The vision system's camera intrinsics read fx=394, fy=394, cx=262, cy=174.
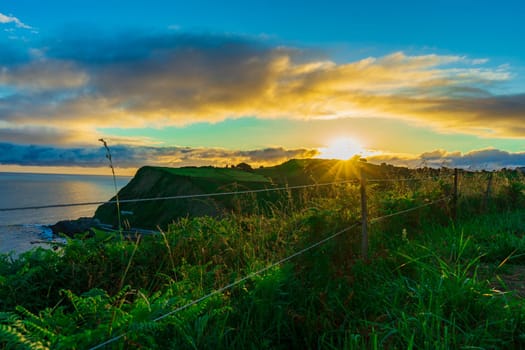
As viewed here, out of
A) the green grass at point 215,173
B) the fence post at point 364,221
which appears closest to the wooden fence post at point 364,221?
the fence post at point 364,221

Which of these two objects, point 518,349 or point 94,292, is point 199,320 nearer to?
point 94,292

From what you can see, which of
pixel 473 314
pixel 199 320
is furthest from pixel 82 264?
pixel 473 314

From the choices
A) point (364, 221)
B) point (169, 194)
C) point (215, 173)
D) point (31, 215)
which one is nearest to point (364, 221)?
point (364, 221)

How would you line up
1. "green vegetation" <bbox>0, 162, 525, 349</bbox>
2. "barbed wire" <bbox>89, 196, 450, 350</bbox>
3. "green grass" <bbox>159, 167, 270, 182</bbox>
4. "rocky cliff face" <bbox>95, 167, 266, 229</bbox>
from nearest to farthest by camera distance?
"barbed wire" <bbox>89, 196, 450, 350</bbox>
"green vegetation" <bbox>0, 162, 525, 349</bbox>
"green grass" <bbox>159, 167, 270, 182</bbox>
"rocky cliff face" <bbox>95, 167, 266, 229</bbox>

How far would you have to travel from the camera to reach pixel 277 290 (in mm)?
4199

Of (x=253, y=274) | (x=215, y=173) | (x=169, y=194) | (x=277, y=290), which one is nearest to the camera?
(x=253, y=274)

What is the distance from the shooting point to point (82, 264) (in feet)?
19.2

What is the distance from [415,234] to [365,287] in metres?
3.59

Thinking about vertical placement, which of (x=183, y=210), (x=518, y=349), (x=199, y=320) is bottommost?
(x=183, y=210)

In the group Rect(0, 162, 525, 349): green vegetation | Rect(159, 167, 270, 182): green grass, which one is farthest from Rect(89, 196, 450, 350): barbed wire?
Rect(159, 167, 270, 182): green grass

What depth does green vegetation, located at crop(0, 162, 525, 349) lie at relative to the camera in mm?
3367

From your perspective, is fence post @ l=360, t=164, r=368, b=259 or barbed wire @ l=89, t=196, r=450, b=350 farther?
fence post @ l=360, t=164, r=368, b=259

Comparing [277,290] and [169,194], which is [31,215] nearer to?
[169,194]

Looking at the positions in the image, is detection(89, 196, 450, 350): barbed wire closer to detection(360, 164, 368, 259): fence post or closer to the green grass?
detection(360, 164, 368, 259): fence post
